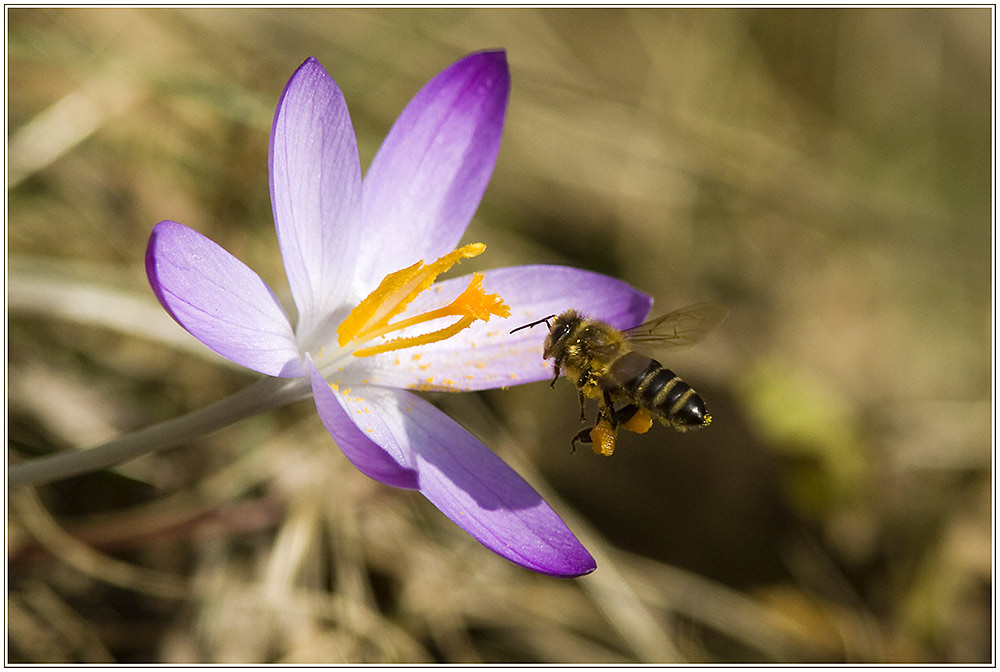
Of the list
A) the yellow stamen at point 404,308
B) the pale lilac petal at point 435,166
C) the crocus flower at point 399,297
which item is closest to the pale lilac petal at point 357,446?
the crocus flower at point 399,297

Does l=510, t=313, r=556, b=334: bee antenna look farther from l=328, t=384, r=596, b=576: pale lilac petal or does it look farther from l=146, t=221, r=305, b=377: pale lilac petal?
l=146, t=221, r=305, b=377: pale lilac petal

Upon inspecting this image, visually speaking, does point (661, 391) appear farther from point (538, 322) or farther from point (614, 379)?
point (538, 322)

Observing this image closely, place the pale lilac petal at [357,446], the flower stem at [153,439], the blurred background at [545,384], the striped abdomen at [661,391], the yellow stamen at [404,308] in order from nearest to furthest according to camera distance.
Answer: the pale lilac petal at [357,446]
the flower stem at [153,439]
the yellow stamen at [404,308]
the striped abdomen at [661,391]
the blurred background at [545,384]

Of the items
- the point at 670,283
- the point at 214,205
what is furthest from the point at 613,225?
the point at 214,205

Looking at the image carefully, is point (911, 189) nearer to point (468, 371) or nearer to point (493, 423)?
point (493, 423)

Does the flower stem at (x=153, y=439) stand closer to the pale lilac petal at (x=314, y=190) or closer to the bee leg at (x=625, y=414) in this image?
the pale lilac petal at (x=314, y=190)

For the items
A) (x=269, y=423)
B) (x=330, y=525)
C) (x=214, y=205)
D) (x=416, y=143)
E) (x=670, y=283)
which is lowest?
(x=330, y=525)
